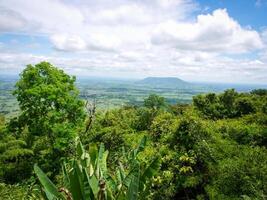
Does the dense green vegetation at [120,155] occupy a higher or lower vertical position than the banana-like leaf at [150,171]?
lower

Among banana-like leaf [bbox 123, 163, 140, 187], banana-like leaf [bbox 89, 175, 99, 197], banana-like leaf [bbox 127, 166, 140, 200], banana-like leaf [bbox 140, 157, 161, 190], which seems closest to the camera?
banana-like leaf [bbox 127, 166, 140, 200]

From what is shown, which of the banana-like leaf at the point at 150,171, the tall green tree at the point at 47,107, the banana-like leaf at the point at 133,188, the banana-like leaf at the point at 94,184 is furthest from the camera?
the tall green tree at the point at 47,107

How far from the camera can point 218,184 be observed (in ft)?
35.1

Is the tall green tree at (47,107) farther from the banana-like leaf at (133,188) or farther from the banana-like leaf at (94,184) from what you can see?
the banana-like leaf at (133,188)

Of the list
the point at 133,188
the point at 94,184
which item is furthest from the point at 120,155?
the point at 133,188

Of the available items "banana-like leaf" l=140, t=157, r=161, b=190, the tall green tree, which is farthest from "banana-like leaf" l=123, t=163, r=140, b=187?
the tall green tree

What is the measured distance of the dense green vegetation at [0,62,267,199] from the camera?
19.0 feet

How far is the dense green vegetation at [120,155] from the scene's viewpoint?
5789mm

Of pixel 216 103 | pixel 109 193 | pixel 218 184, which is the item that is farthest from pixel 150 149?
pixel 216 103

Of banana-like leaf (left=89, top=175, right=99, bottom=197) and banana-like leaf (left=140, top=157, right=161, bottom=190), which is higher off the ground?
banana-like leaf (left=140, top=157, right=161, bottom=190)

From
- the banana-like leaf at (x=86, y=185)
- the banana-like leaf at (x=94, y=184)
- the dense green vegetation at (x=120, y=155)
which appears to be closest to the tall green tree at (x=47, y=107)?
the dense green vegetation at (x=120, y=155)

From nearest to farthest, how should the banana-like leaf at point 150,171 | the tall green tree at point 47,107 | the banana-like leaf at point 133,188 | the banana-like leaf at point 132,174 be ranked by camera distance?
the banana-like leaf at point 133,188, the banana-like leaf at point 132,174, the banana-like leaf at point 150,171, the tall green tree at point 47,107

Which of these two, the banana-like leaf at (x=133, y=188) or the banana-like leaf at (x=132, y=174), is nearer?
the banana-like leaf at (x=133, y=188)

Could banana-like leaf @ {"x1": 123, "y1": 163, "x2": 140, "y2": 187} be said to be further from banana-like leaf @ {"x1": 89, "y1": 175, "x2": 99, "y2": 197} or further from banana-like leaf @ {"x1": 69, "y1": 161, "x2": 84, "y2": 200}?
banana-like leaf @ {"x1": 69, "y1": 161, "x2": 84, "y2": 200}
